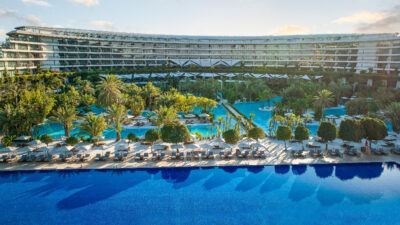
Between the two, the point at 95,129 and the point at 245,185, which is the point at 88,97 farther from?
the point at 245,185

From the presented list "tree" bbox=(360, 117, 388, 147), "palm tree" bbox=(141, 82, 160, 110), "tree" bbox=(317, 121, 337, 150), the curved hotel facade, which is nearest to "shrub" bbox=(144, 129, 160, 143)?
"tree" bbox=(317, 121, 337, 150)

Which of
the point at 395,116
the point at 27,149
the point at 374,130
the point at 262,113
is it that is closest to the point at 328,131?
the point at 374,130

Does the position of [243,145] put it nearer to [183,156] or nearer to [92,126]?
[183,156]

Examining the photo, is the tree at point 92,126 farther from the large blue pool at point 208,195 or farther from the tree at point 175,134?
the tree at point 175,134

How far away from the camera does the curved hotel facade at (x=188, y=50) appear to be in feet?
170

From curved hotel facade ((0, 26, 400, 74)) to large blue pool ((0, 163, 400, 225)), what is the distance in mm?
33974

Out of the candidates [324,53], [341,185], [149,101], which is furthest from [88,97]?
[324,53]

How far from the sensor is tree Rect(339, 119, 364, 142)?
2070 cm

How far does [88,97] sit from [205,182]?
25.4 meters

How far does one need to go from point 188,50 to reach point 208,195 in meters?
71.0

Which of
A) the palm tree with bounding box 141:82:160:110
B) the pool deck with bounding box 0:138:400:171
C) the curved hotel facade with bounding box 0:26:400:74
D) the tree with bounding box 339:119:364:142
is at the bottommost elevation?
the pool deck with bounding box 0:138:400:171

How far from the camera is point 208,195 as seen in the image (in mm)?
15562

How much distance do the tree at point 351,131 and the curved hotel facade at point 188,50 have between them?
41351 millimetres

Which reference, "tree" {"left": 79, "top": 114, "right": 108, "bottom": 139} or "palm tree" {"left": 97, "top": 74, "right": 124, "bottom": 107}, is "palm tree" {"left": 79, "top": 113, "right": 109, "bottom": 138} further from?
"palm tree" {"left": 97, "top": 74, "right": 124, "bottom": 107}
